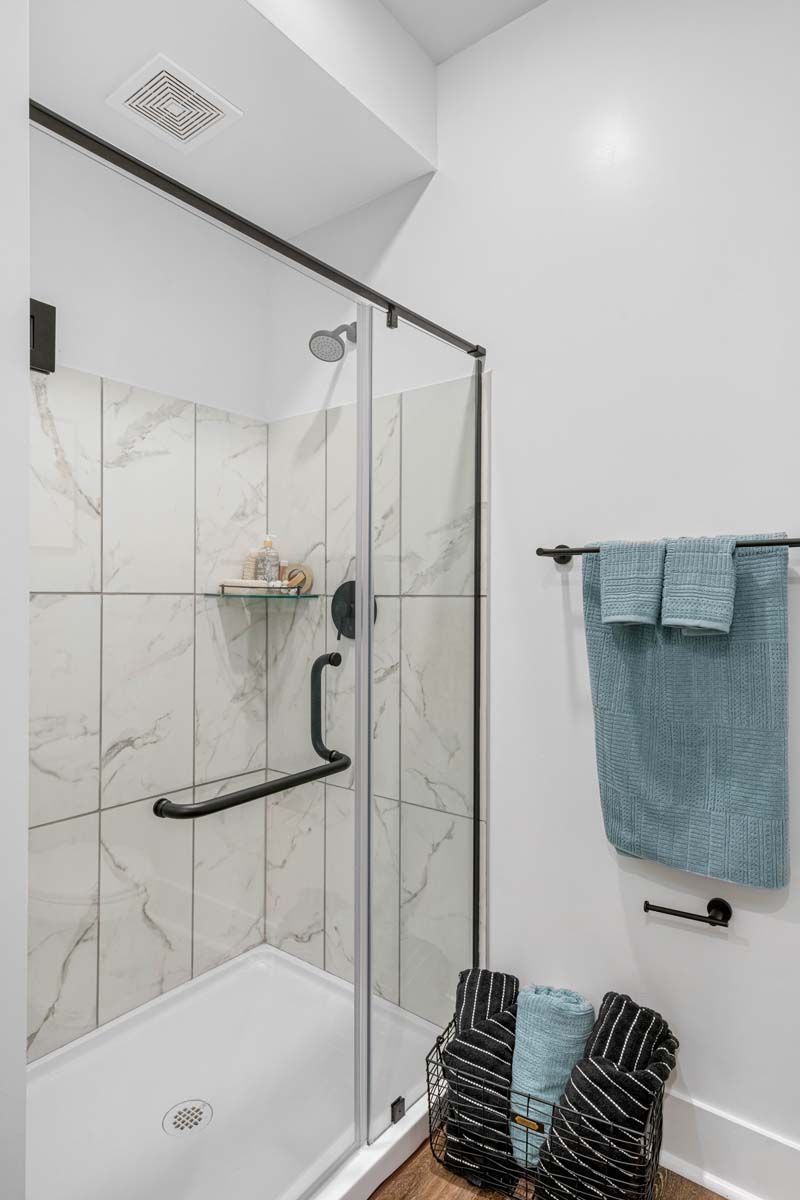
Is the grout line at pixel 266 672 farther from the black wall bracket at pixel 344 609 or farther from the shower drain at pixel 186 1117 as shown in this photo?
the shower drain at pixel 186 1117

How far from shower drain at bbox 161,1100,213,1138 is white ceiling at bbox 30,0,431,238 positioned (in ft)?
6.73

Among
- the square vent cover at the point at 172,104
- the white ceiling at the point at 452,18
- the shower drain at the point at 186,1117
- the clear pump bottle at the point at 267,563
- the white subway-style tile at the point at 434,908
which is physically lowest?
the shower drain at the point at 186,1117

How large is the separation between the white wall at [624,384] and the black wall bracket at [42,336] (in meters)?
1.04

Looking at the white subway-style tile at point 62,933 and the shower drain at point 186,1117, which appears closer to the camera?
the white subway-style tile at point 62,933

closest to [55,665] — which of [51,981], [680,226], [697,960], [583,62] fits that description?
[51,981]

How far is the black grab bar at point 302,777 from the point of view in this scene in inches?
46.8

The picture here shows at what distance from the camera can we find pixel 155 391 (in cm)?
110

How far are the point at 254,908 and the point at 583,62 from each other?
196 centimetres

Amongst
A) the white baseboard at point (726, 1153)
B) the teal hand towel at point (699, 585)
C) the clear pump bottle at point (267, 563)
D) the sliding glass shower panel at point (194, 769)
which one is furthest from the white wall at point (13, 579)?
the white baseboard at point (726, 1153)

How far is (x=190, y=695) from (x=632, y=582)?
0.85 m

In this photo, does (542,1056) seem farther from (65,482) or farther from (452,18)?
(452,18)

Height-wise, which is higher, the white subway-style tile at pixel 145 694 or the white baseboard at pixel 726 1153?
the white subway-style tile at pixel 145 694

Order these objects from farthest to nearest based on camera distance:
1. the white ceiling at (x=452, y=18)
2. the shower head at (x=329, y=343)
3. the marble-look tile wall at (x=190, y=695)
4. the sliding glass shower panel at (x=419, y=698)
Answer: the white ceiling at (x=452, y=18)
the sliding glass shower panel at (x=419, y=698)
the shower head at (x=329, y=343)
the marble-look tile wall at (x=190, y=695)

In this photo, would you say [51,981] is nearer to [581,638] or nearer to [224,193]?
[581,638]
